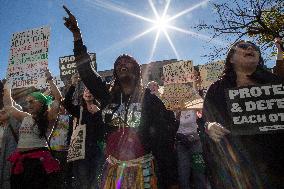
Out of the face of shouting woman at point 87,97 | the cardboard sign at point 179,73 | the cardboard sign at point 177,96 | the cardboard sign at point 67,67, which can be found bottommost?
the face of shouting woman at point 87,97

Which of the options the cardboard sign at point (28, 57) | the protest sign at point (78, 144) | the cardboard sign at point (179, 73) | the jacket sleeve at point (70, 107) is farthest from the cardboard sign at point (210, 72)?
the protest sign at point (78, 144)

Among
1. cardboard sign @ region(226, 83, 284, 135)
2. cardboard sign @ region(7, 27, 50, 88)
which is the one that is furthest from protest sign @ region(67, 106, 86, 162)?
cardboard sign @ region(226, 83, 284, 135)

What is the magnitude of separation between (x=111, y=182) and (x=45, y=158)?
6.70 feet

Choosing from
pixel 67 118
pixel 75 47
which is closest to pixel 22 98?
pixel 67 118

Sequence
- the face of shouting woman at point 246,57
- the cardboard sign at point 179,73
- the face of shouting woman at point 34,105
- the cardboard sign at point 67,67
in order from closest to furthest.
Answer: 1. the face of shouting woman at point 246,57
2. the face of shouting woman at point 34,105
3. the cardboard sign at point 179,73
4. the cardboard sign at point 67,67

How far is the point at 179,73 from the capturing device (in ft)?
27.9

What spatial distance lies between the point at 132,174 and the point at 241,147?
33.6 inches

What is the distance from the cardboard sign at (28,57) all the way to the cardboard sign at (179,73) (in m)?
2.80

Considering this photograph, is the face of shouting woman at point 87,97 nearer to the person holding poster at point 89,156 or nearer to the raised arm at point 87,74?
the person holding poster at point 89,156

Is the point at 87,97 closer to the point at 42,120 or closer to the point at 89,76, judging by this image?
the point at 42,120

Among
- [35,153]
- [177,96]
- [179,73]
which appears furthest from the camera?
[179,73]

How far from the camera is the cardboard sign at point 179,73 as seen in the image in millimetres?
8359

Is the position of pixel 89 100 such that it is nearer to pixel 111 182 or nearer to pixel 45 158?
pixel 45 158

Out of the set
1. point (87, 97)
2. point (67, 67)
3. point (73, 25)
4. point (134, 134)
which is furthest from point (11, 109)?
point (67, 67)
